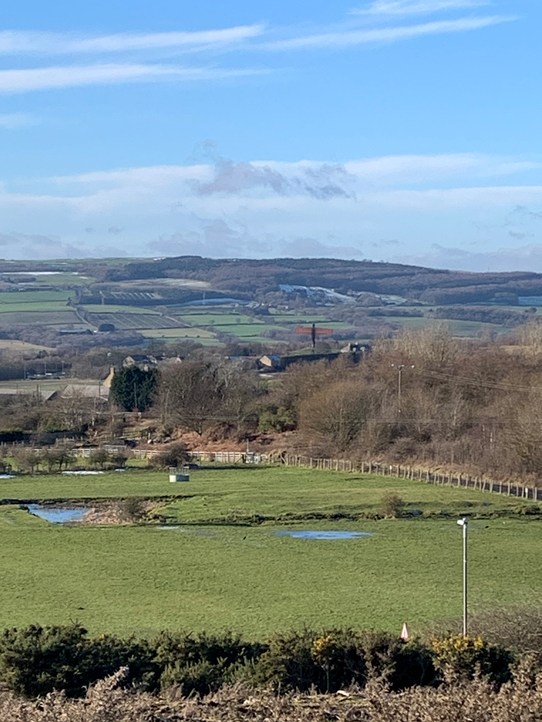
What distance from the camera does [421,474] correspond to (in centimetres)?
5428

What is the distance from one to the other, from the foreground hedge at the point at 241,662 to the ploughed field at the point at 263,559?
6.45 meters

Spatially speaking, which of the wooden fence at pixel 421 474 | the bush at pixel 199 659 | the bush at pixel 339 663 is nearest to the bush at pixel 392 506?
the wooden fence at pixel 421 474

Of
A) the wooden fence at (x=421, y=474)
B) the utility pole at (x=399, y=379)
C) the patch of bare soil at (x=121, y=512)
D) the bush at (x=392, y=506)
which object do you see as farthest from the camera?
the utility pole at (x=399, y=379)

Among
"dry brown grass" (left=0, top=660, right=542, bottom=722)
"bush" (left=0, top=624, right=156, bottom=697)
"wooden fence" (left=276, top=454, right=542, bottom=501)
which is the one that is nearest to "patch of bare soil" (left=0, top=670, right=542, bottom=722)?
"dry brown grass" (left=0, top=660, right=542, bottom=722)

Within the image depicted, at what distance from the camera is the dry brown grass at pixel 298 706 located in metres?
Result: 11.4

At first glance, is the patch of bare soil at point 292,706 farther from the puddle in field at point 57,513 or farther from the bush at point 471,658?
the puddle in field at point 57,513

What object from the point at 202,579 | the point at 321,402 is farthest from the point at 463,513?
the point at 321,402

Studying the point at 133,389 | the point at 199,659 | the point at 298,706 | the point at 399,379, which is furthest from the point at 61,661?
the point at 133,389

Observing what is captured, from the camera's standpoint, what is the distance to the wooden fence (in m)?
48.9

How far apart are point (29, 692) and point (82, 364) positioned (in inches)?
4493

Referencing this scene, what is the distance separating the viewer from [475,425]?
63531 millimetres

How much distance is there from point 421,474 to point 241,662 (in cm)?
3826

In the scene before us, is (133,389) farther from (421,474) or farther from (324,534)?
(324,534)

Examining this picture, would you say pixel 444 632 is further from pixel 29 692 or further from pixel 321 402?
pixel 321 402
